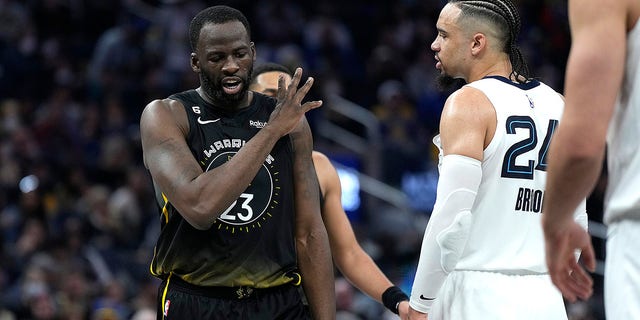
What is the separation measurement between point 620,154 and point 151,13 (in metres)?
15.2

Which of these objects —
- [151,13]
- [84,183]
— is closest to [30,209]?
[84,183]

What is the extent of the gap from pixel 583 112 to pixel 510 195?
5.45ft

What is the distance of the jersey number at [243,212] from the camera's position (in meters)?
4.63

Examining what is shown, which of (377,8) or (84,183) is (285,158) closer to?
(84,183)

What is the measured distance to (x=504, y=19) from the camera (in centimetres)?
476

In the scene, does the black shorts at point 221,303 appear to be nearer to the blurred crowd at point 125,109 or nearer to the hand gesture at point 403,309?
the hand gesture at point 403,309

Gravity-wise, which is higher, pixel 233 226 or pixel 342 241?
pixel 233 226

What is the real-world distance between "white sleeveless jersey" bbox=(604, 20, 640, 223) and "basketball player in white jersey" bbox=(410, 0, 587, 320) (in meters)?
1.25

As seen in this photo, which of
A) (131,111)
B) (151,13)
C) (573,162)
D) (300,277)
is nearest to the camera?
(573,162)

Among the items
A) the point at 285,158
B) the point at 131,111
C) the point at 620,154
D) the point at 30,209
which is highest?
the point at 620,154

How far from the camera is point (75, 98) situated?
14.8 meters

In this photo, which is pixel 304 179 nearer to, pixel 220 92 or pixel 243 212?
pixel 243 212

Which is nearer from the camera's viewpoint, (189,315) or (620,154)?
(620,154)

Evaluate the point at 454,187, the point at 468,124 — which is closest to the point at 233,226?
the point at 454,187
